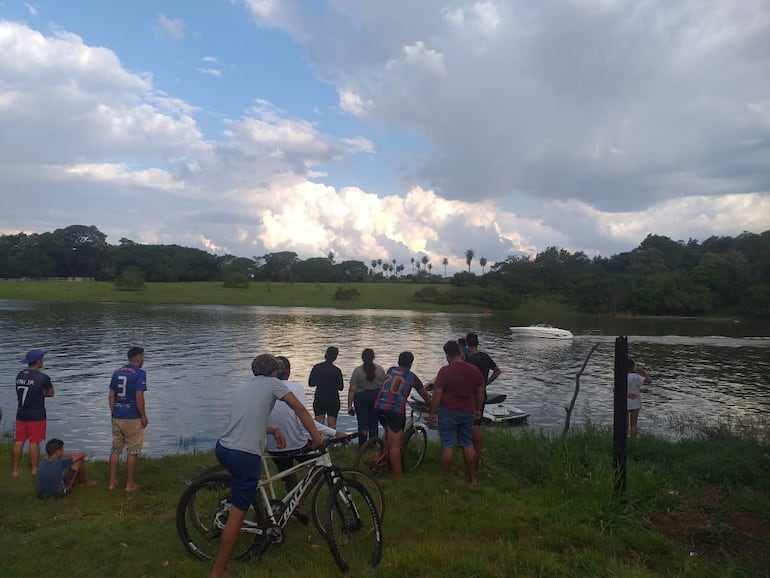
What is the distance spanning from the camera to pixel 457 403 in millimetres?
8914

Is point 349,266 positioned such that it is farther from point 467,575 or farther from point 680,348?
point 467,575

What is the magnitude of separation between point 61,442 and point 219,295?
10833 cm

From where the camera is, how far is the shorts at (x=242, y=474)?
539cm

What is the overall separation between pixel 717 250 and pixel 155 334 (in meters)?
158

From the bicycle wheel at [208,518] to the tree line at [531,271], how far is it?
108715 millimetres

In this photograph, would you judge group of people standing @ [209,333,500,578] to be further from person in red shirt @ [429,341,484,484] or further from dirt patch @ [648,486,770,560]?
dirt patch @ [648,486,770,560]

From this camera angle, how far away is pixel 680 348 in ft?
165

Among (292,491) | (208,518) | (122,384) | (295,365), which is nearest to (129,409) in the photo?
(122,384)

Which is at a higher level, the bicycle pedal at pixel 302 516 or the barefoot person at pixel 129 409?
the barefoot person at pixel 129 409

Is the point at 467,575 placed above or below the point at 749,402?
above

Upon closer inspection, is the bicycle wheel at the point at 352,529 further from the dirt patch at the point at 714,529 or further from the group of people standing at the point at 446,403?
the dirt patch at the point at 714,529

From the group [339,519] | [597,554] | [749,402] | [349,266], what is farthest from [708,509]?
[349,266]

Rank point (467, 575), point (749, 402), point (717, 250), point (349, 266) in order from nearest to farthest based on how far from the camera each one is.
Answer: point (467, 575), point (749, 402), point (717, 250), point (349, 266)

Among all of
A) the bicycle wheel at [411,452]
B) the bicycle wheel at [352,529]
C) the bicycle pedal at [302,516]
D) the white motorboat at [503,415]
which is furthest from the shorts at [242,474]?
the white motorboat at [503,415]
